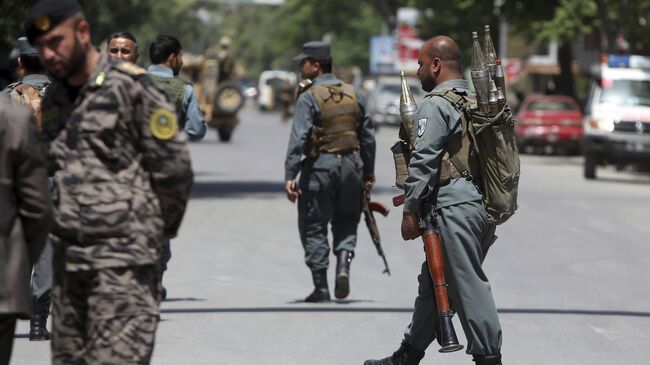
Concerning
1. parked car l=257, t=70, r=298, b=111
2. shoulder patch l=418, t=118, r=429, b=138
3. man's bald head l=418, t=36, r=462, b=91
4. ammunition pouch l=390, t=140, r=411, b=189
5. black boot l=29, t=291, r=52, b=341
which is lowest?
parked car l=257, t=70, r=298, b=111

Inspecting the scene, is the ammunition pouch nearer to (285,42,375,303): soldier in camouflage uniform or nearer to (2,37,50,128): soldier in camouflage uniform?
(2,37,50,128): soldier in camouflage uniform

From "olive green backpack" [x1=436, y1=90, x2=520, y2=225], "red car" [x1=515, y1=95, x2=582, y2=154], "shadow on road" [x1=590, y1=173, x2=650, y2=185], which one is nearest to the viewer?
"olive green backpack" [x1=436, y1=90, x2=520, y2=225]

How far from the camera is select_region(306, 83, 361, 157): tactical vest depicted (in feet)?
36.4

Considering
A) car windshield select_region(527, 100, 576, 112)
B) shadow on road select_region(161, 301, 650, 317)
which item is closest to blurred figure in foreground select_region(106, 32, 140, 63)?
shadow on road select_region(161, 301, 650, 317)

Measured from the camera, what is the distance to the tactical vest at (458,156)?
24.3 feet

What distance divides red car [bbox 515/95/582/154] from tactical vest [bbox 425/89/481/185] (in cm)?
3096

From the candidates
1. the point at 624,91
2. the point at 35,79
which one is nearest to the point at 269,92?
the point at 624,91

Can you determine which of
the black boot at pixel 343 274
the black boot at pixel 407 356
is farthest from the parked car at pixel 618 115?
the black boot at pixel 407 356

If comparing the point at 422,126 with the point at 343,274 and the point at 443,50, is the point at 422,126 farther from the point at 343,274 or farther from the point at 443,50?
the point at 343,274

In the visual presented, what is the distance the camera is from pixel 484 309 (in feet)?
23.9

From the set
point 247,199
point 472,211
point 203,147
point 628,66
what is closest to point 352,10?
point 203,147

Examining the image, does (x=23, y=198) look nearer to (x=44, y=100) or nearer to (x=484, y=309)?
(x=44, y=100)

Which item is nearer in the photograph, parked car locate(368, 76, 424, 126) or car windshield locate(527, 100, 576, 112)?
car windshield locate(527, 100, 576, 112)

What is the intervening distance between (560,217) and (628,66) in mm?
11268
